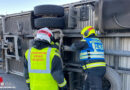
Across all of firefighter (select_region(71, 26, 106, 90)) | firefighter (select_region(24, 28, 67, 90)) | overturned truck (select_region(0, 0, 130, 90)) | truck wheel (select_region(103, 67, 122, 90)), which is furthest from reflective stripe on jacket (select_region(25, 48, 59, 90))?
truck wheel (select_region(103, 67, 122, 90))

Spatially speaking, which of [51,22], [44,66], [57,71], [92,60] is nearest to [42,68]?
[44,66]

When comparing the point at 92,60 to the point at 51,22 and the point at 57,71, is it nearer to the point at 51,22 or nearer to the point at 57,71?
the point at 57,71

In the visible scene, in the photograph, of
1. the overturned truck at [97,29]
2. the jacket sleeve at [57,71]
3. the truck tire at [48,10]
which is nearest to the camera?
the jacket sleeve at [57,71]

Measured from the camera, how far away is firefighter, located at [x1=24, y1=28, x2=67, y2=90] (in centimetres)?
214

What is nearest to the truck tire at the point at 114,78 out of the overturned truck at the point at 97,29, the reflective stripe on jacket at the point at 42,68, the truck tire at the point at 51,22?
the overturned truck at the point at 97,29

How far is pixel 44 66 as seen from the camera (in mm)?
2148

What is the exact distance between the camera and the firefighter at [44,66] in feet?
7.02

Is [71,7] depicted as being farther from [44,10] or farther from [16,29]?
[16,29]

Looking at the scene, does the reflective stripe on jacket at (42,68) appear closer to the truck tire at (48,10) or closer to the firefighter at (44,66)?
the firefighter at (44,66)

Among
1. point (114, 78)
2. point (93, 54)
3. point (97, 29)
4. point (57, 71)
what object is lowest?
point (114, 78)

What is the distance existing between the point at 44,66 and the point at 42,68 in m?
0.05

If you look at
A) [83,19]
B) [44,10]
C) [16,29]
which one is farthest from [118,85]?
[16,29]

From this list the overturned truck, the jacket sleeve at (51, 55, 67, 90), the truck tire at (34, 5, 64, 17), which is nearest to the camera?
the jacket sleeve at (51, 55, 67, 90)

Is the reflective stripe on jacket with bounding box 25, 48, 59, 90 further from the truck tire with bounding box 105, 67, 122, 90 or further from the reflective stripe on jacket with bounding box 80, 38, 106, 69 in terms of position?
the truck tire with bounding box 105, 67, 122, 90
